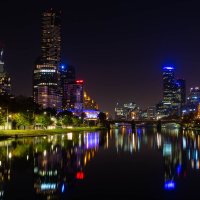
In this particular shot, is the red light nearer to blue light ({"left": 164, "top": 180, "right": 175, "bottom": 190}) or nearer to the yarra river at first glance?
the yarra river

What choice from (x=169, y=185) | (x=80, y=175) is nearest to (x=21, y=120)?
(x=80, y=175)

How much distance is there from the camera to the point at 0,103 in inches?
5285

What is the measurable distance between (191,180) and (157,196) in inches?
297

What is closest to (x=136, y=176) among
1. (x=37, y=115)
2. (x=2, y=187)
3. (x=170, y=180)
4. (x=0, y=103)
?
(x=170, y=180)

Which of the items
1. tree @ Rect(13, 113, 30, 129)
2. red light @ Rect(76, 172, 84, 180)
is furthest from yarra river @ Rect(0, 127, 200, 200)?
tree @ Rect(13, 113, 30, 129)

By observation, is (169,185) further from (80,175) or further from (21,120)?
(21,120)

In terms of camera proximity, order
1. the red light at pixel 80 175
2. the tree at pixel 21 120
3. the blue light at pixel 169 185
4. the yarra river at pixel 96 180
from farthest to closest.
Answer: the tree at pixel 21 120
the red light at pixel 80 175
the blue light at pixel 169 185
the yarra river at pixel 96 180

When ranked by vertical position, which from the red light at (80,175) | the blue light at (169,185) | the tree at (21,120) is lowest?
the blue light at (169,185)

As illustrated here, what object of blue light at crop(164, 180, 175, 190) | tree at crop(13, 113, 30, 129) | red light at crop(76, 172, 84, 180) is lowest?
blue light at crop(164, 180, 175, 190)

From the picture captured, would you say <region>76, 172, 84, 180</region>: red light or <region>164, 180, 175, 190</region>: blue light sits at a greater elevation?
<region>76, 172, 84, 180</region>: red light

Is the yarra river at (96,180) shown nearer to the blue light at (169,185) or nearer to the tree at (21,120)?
the blue light at (169,185)

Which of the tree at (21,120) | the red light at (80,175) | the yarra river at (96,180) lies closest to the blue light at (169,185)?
the yarra river at (96,180)

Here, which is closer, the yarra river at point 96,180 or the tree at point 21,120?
the yarra river at point 96,180

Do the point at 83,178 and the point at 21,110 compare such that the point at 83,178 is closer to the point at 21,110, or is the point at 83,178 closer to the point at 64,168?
the point at 64,168
